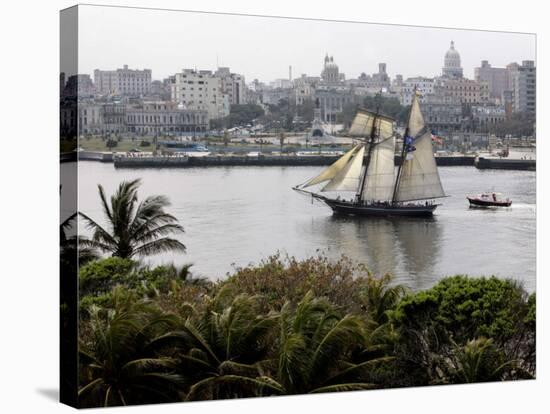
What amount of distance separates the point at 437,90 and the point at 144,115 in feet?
10.5

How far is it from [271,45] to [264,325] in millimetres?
2756

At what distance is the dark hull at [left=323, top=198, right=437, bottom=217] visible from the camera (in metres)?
14.4

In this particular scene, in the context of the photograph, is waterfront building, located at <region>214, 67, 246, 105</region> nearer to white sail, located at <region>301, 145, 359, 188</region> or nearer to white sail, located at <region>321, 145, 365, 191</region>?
white sail, located at <region>301, 145, 359, 188</region>

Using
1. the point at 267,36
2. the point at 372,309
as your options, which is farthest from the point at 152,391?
the point at 267,36

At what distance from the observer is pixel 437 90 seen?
1450 cm

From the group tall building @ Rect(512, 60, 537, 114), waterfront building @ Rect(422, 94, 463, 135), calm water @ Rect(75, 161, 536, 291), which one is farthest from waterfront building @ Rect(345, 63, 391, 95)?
tall building @ Rect(512, 60, 537, 114)

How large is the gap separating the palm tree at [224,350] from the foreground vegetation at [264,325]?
1cm

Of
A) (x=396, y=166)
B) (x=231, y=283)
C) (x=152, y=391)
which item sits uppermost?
(x=396, y=166)

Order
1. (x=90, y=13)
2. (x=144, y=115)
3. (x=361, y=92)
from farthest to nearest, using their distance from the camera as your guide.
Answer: (x=361, y=92) → (x=144, y=115) → (x=90, y=13)

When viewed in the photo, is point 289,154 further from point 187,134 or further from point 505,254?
point 505,254

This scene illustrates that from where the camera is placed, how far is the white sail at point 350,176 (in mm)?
14406

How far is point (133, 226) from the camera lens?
514 inches

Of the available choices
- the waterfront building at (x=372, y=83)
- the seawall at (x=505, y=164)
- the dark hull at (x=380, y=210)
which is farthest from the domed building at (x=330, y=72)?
the seawall at (x=505, y=164)

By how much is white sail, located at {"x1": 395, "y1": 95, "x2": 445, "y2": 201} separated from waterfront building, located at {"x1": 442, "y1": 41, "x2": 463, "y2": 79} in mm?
451
